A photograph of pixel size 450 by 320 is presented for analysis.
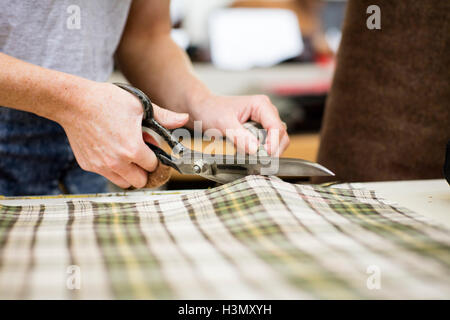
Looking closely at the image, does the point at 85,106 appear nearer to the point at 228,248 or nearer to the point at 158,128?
the point at 158,128

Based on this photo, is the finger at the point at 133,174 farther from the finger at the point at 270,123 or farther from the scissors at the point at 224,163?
the finger at the point at 270,123

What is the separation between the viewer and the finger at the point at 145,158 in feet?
2.00

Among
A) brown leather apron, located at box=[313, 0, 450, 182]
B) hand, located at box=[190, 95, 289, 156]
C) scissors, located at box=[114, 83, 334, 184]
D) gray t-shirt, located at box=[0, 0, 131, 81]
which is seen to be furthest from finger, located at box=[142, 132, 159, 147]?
brown leather apron, located at box=[313, 0, 450, 182]

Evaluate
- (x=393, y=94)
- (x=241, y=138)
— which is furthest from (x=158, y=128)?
(x=393, y=94)

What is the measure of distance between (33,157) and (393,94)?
720mm

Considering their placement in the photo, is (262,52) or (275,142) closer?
(275,142)

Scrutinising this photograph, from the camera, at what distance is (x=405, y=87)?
2.94ft

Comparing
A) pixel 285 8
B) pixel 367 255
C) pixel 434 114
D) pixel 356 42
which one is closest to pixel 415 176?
pixel 434 114

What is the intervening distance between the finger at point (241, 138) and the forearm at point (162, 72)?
0.12 m

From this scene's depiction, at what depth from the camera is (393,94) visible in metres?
0.91

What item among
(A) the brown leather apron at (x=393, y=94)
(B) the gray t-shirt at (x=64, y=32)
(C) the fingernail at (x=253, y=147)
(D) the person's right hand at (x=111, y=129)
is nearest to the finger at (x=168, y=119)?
(D) the person's right hand at (x=111, y=129)

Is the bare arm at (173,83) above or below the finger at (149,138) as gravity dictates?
above

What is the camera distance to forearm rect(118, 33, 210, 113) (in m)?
0.83
